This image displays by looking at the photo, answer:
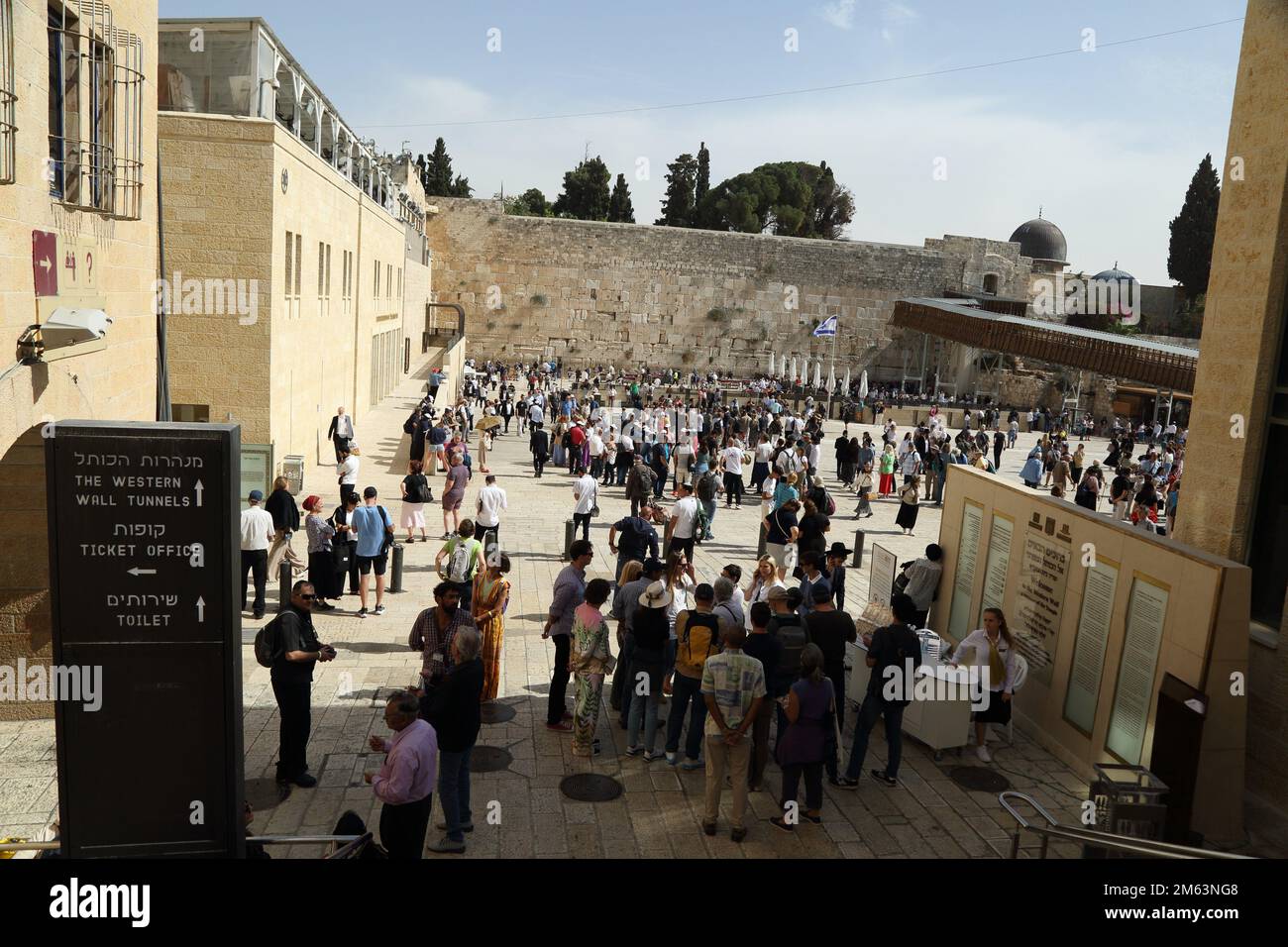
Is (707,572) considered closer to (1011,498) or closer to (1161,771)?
(1011,498)

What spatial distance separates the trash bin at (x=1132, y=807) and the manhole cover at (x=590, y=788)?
9.80ft

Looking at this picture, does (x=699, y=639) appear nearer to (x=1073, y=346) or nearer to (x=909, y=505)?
(x=909, y=505)

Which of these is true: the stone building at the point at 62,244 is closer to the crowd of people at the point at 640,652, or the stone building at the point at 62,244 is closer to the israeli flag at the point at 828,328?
the crowd of people at the point at 640,652

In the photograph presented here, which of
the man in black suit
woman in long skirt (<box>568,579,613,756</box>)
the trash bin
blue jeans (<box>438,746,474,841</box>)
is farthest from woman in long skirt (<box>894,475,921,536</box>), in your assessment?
blue jeans (<box>438,746,474,841</box>)

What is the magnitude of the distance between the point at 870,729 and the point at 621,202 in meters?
61.8

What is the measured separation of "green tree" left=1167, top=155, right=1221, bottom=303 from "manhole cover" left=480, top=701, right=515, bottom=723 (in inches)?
2370

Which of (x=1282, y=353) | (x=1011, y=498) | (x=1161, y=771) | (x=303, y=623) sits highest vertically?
(x=1282, y=353)

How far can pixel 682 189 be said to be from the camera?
64438mm

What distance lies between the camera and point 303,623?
6.50 m

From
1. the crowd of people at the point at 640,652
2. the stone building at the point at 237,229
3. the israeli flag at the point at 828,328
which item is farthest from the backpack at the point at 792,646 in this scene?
the israeli flag at the point at 828,328

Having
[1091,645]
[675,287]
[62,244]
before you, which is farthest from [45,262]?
[675,287]

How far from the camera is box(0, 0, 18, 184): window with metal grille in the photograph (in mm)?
5957
